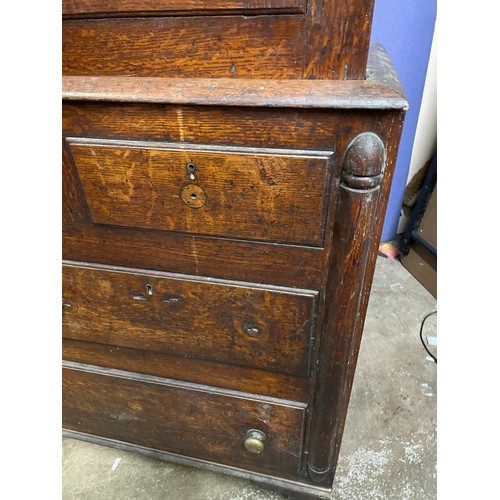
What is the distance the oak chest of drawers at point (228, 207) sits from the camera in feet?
1.99

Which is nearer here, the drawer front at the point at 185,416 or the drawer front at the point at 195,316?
the drawer front at the point at 195,316

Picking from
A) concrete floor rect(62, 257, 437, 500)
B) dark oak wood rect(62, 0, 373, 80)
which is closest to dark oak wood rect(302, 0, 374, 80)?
dark oak wood rect(62, 0, 373, 80)

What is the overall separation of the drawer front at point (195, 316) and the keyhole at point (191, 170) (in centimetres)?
22

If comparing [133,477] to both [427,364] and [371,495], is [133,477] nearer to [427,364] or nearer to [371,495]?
[371,495]

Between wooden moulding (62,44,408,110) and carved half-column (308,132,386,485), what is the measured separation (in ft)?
0.19

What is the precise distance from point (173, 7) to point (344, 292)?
20.5 inches

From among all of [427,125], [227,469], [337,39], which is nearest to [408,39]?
Answer: [427,125]

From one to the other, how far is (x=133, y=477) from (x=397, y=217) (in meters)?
1.61

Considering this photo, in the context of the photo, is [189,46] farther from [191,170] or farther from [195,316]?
[195,316]

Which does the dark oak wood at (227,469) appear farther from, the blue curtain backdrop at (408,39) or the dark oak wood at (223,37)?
the blue curtain backdrop at (408,39)

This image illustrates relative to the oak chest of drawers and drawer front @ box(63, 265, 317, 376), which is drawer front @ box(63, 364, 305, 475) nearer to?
the oak chest of drawers

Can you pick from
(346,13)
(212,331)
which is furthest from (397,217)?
(346,13)

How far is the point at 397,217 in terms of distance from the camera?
83.0 inches

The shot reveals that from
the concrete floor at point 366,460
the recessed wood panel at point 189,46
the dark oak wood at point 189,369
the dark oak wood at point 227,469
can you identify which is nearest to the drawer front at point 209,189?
the recessed wood panel at point 189,46
